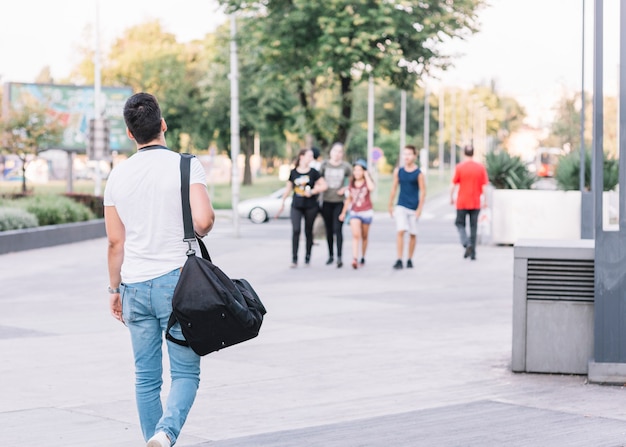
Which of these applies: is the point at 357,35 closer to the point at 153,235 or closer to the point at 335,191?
the point at 335,191

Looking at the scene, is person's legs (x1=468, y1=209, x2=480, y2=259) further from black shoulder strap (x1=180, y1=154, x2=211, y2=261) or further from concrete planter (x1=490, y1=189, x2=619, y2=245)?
black shoulder strap (x1=180, y1=154, x2=211, y2=261)

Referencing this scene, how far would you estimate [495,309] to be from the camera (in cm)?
1233

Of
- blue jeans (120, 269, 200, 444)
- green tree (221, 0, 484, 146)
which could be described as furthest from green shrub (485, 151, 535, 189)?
blue jeans (120, 269, 200, 444)

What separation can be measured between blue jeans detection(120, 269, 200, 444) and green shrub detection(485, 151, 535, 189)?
1846 cm

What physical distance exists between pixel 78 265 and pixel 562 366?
11.1m

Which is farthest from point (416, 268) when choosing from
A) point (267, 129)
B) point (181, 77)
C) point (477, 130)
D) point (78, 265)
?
point (477, 130)

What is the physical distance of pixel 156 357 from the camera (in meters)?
5.42

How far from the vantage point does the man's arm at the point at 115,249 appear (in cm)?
543

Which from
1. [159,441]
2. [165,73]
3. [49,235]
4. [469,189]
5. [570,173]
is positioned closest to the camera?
[159,441]

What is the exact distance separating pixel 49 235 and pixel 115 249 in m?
17.4

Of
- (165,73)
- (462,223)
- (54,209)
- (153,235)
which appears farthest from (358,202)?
(165,73)

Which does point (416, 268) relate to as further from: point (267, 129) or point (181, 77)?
point (181, 77)

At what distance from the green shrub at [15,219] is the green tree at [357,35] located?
5.96m

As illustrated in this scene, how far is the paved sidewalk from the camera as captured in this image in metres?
6.41
